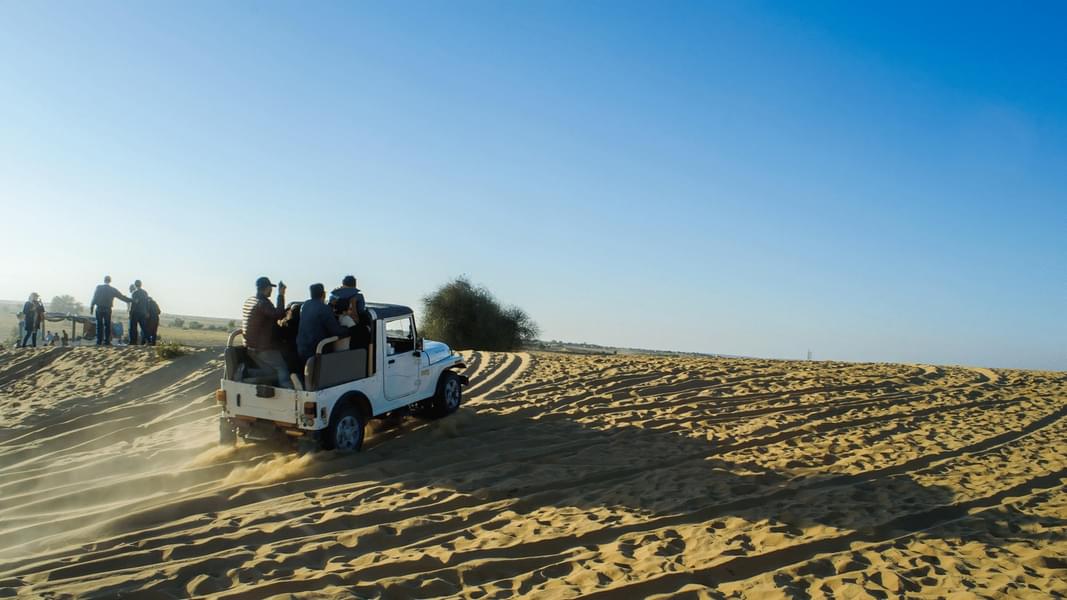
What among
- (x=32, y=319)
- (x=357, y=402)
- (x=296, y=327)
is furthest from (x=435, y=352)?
(x=32, y=319)

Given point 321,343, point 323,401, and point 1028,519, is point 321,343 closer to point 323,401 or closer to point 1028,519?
point 323,401

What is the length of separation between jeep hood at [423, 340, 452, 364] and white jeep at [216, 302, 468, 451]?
387 mm

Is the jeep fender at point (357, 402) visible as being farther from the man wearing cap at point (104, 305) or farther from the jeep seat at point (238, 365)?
the man wearing cap at point (104, 305)

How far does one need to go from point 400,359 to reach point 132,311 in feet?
45.9

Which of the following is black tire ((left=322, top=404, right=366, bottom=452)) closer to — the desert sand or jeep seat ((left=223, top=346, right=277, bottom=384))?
the desert sand

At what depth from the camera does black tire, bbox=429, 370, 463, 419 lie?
35.8 ft

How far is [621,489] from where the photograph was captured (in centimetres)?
740

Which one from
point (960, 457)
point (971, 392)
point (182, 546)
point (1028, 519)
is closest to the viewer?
point (182, 546)

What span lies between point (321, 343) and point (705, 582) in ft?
17.5

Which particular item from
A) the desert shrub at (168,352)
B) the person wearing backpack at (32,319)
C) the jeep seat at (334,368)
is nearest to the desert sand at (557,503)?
the jeep seat at (334,368)

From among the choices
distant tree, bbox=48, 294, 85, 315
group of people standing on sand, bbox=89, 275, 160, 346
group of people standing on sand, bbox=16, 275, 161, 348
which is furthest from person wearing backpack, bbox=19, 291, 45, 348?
distant tree, bbox=48, 294, 85, 315

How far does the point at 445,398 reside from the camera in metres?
11.0

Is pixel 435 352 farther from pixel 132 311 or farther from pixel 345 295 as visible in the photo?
pixel 132 311

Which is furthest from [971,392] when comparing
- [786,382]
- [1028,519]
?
[1028,519]
